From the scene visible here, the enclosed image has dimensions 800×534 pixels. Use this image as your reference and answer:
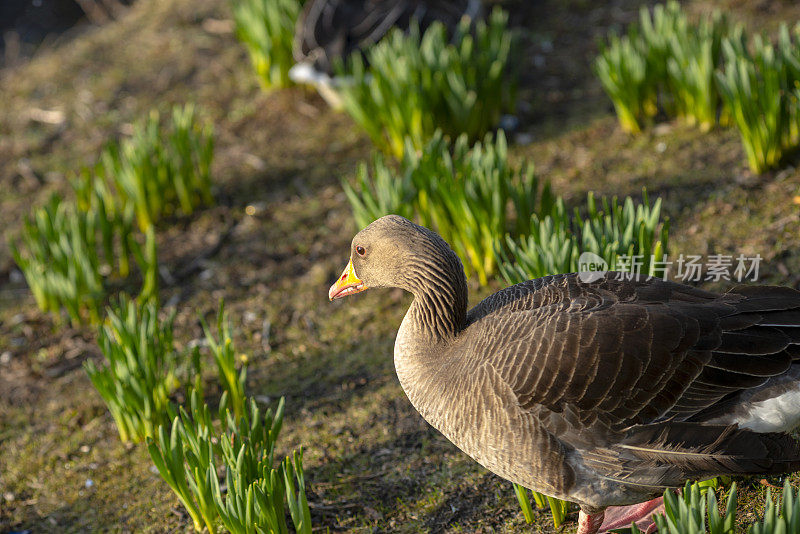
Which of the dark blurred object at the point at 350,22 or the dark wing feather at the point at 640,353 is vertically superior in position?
the dark blurred object at the point at 350,22

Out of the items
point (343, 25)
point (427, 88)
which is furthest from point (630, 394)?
point (343, 25)

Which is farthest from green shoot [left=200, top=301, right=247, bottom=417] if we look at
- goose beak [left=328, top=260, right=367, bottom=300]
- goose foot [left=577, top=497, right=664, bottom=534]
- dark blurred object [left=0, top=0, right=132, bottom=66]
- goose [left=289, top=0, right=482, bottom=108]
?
dark blurred object [left=0, top=0, right=132, bottom=66]

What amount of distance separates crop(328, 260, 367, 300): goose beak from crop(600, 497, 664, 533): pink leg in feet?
4.89

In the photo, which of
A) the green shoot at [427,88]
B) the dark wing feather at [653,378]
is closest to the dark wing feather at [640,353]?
the dark wing feather at [653,378]

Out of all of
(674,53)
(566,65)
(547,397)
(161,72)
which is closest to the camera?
(547,397)

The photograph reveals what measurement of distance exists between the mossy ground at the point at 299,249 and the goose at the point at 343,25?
62 centimetres

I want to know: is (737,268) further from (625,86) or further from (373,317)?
(373,317)

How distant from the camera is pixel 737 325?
2.84m

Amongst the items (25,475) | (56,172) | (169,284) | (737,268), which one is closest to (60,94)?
(56,172)

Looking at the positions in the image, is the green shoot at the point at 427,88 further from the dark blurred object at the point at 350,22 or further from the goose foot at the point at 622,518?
the goose foot at the point at 622,518

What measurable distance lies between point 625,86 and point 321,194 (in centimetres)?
247

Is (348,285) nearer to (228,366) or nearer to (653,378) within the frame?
(228,366)

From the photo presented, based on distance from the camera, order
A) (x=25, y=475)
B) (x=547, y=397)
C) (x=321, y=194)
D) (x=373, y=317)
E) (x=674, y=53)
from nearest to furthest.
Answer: (x=547, y=397) → (x=25, y=475) → (x=373, y=317) → (x=674, y=53) → (x=321, y=194)

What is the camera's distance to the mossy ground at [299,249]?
3.80m
